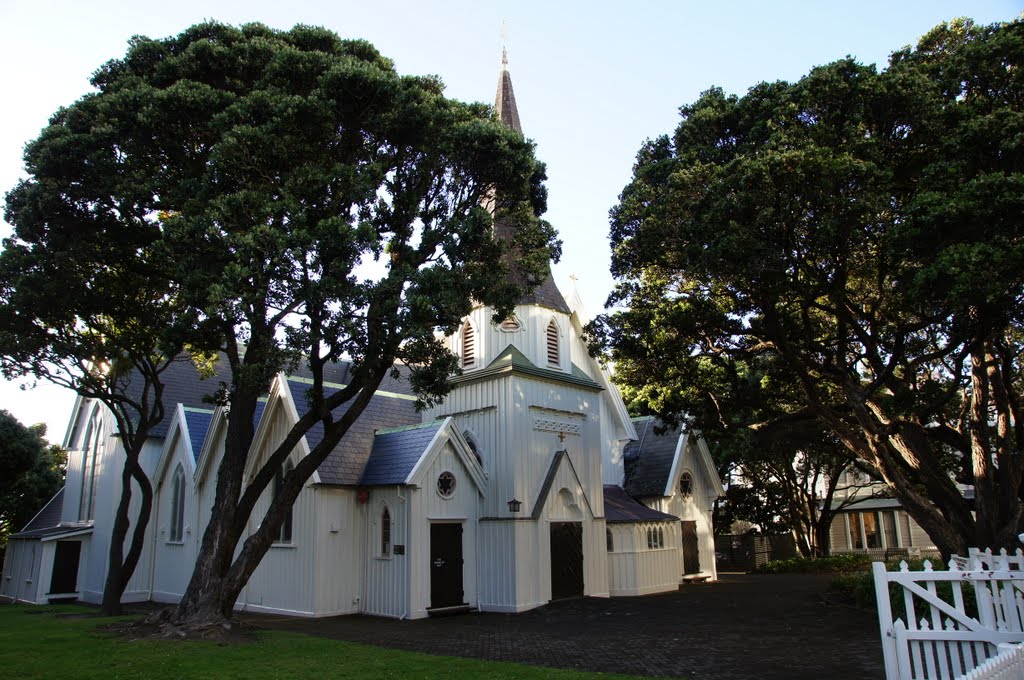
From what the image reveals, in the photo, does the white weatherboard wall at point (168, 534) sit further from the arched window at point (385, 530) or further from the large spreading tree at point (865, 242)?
the large spreading tree at point (865, 242)

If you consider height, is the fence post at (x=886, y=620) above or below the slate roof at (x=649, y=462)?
below

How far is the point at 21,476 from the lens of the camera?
33.7 metres

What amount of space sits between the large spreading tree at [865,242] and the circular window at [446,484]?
20.3 ft

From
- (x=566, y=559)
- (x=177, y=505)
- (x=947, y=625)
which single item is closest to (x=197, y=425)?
(x=177, y=505)

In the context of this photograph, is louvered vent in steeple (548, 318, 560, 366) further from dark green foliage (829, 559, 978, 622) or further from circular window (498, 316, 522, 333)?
dark green foliage (829, 559, 978, 622)

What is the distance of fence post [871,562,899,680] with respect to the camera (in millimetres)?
7742

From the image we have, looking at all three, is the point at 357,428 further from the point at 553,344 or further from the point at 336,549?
the point at 553,344

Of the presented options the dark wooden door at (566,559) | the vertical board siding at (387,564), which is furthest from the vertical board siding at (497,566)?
the vertical board siding at (387,564)

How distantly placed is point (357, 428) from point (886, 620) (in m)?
17.8

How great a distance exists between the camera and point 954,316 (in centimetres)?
1535

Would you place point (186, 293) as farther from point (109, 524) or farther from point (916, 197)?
point (109, 524)

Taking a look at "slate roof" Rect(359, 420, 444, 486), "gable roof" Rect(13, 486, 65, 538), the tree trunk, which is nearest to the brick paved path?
"slate roof" Rect(359, 420, 444, 486)

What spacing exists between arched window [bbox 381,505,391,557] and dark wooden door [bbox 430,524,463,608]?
1.31m

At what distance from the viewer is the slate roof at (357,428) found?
2139 cm
